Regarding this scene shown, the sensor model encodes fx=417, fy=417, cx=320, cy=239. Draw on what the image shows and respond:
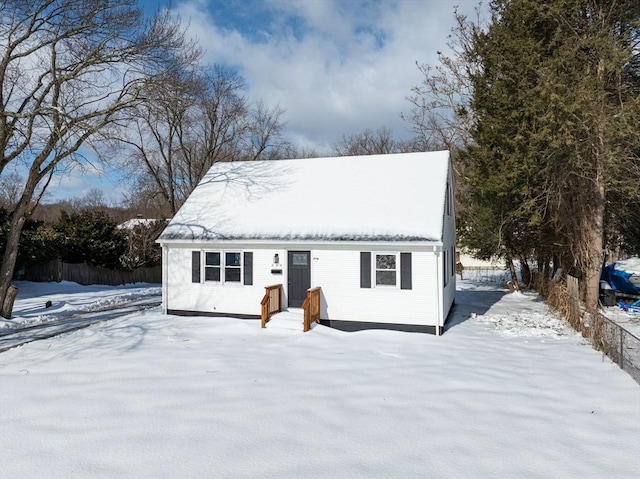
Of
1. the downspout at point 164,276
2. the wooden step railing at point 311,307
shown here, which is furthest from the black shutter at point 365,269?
the downspout at point 164,276

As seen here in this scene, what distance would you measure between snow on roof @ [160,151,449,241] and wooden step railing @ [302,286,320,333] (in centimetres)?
159

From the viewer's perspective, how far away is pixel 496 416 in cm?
607

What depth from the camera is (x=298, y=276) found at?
40.8ft

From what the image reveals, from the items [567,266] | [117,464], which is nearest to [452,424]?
[117,464]

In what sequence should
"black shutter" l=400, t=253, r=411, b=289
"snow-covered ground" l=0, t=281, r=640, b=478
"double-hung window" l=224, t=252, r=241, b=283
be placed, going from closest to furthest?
"snow-covered ground" l=0, t=281, r=640, b=478 → "black shutter" l=400, t=253, r=411, b=289 → "double-hung window" l=224, t=252, r=241, b=283

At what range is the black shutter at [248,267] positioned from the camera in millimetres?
12812

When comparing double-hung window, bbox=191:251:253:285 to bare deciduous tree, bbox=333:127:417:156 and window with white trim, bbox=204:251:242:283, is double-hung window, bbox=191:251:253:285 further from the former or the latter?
bare deciduous tree, bbox=333:127:417:156

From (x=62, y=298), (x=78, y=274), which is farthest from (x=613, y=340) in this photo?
(x=78, y=274)

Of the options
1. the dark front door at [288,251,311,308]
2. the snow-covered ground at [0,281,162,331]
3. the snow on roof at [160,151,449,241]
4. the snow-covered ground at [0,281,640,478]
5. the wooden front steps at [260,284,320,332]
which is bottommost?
the snow-covered ground at [0,281,640,478]

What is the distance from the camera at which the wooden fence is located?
21234 mm

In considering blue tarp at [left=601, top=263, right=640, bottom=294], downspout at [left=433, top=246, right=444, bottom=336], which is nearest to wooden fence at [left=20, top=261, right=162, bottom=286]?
downspout at [left=433, top=246, right=444, bottom=336]

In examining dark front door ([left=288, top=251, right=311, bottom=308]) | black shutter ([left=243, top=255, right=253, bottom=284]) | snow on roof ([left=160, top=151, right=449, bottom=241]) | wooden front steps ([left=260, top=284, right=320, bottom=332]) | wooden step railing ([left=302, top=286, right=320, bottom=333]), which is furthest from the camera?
black shutter ([left=243, top=255, right=253, bottom=284])

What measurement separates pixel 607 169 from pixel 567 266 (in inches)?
239

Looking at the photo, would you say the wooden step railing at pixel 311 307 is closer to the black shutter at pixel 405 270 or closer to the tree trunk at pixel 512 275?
the black shutter at pixel 405 270
